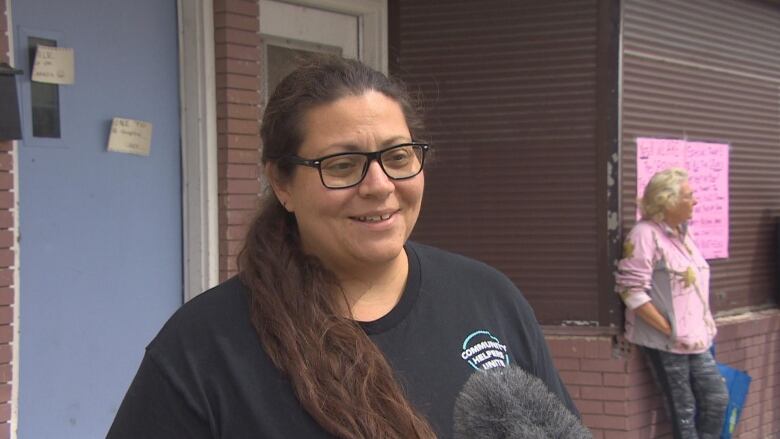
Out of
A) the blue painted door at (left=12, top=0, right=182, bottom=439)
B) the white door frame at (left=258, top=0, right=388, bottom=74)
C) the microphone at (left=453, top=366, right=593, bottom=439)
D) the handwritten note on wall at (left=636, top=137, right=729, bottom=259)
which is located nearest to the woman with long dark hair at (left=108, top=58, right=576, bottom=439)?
the microphone at (left=453, top=366, right=593, bottom=439)

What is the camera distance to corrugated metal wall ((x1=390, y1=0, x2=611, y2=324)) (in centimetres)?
614

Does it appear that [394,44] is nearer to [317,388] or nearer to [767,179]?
[767,179]

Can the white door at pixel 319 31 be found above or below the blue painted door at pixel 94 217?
above

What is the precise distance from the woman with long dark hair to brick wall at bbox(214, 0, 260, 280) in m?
3.02

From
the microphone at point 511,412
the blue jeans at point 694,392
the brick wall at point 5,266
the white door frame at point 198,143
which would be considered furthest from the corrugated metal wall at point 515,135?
the microphone at point 511,412

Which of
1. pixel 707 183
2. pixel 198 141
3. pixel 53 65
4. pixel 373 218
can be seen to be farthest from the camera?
pixel 707 183

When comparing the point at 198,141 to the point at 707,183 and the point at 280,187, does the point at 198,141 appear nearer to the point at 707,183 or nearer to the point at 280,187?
the point at 280,187

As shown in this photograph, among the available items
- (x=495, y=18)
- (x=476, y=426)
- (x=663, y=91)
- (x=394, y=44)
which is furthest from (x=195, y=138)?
(x=476, y=426)

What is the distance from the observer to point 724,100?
7141mm

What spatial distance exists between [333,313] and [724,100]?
18.9ft

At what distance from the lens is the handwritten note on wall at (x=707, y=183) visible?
6.64m

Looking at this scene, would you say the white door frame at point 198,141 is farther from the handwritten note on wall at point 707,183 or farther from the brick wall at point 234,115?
the handwritten note on wall at point 707,183

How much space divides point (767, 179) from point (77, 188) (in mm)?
5038

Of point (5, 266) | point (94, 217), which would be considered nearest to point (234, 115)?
point (94, 217)
